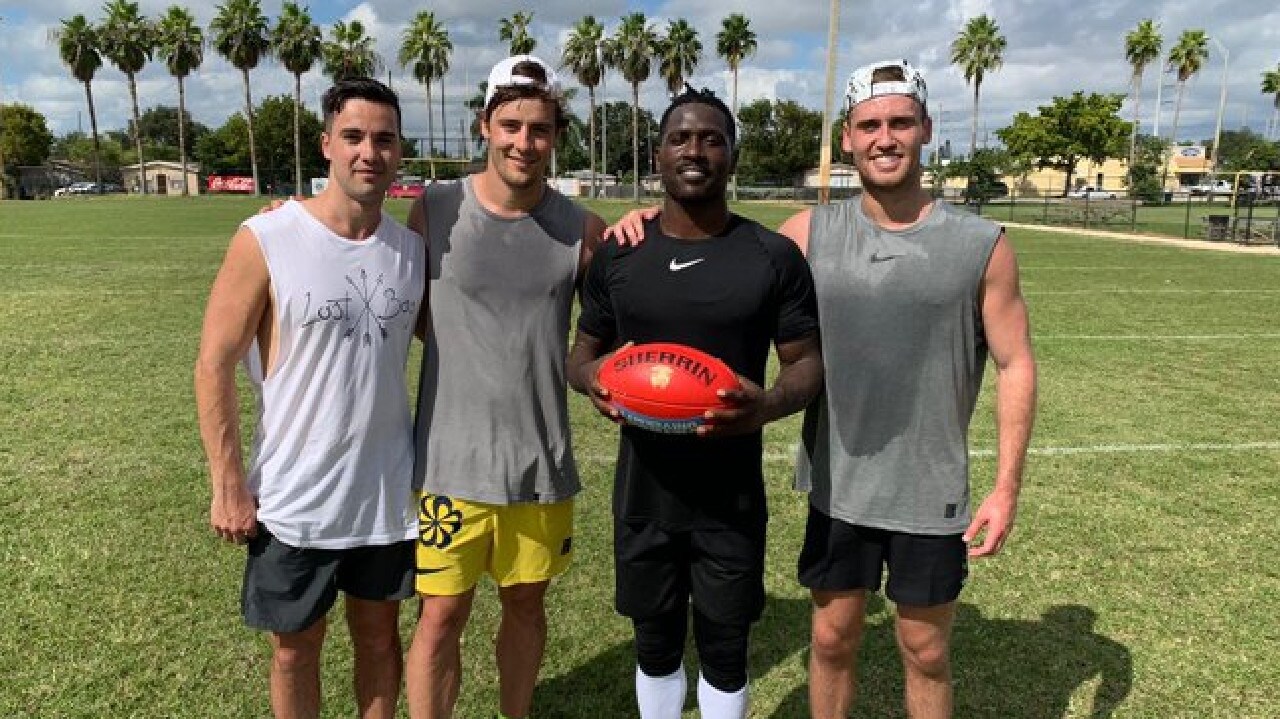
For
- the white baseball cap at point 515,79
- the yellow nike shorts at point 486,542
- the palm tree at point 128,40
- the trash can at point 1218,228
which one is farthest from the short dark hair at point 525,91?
the palm tree at point 128,40

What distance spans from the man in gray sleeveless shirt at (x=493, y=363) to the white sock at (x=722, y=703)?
727 millimetres

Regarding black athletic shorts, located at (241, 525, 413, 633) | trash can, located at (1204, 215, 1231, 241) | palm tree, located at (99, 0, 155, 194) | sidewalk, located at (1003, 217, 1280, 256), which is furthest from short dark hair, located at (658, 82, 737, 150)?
palm tree, located at (99, 0, 155, 194)

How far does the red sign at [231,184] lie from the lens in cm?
7088

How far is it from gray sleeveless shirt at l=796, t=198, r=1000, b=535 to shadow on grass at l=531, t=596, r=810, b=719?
1204mm

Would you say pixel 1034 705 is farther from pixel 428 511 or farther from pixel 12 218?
pixel 12 218

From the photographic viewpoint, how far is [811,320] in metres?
2.41

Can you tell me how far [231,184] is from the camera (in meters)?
72.0

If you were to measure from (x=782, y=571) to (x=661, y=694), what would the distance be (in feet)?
5.79

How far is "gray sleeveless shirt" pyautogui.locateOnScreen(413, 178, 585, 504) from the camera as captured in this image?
8.63 feet

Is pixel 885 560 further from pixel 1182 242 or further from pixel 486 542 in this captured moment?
A: pixel 1182 242

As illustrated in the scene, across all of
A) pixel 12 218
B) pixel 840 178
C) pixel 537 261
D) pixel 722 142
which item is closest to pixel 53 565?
pixel 537 261

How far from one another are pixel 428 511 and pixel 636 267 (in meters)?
0.99

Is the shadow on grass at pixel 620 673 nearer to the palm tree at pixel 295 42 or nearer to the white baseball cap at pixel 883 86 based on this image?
the white baseball cap at pixel 883 86

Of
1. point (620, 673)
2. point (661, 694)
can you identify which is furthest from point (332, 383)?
point (620, 673)
